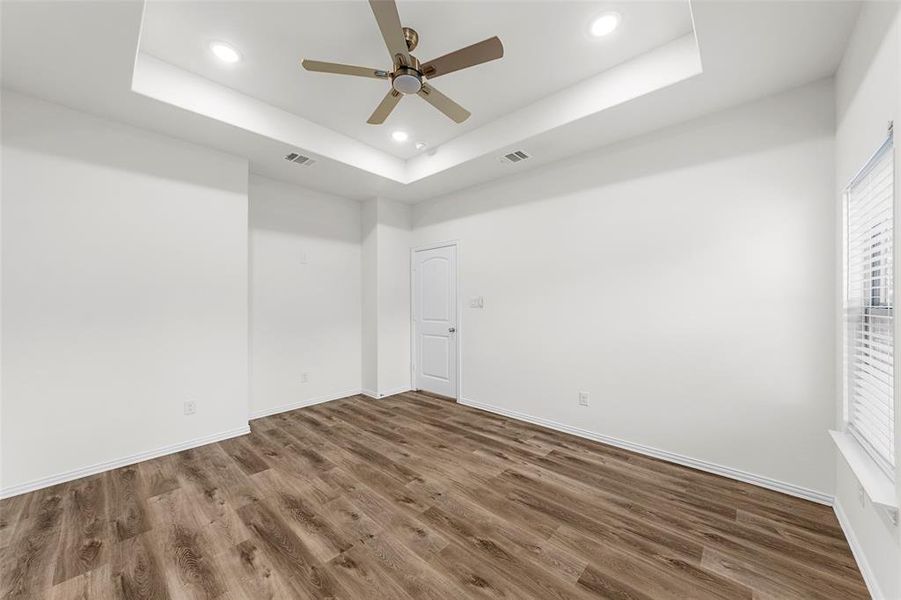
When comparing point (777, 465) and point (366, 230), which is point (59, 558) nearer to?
point (366, 230)

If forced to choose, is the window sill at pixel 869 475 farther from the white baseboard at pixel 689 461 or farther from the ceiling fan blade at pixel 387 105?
the ceiling fan blade at pixel 387 105

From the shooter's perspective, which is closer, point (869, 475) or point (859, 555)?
point (869, 475)

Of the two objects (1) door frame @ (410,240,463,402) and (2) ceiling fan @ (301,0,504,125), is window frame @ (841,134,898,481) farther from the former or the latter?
(1) door frame @ (410,240,463,402)

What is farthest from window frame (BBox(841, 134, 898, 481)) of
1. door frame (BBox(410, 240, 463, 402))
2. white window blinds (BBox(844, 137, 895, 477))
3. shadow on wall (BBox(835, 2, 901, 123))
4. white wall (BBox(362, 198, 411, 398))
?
white wall (BBox(362, 198, 411, 398))

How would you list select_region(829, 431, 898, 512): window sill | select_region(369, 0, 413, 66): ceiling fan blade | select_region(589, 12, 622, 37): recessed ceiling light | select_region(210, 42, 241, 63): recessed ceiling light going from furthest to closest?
select_region(210, 42, 241, 63): recessed ceiling light → select_region(589, 12, 622, 37): recessed ceiling light → select_region(369, 0, 413, 66): ceiling fan blade → select_region(829, 431, 898, 512): window sill

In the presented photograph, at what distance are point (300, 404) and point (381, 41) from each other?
3982 millimetres

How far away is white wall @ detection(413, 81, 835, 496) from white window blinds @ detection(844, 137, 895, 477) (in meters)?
0.32

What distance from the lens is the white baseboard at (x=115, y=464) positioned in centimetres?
249

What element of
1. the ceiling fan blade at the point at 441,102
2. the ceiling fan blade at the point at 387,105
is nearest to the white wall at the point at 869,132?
the ceiling fan blade at the point at 441,102

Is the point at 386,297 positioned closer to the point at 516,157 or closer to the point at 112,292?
the point at 516,157

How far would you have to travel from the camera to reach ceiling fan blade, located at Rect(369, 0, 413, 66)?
1.68m

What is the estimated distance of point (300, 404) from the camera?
4.42 metres

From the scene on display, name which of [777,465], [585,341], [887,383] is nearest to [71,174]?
[585,341]

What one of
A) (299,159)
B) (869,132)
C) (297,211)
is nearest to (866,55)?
(869,132)
